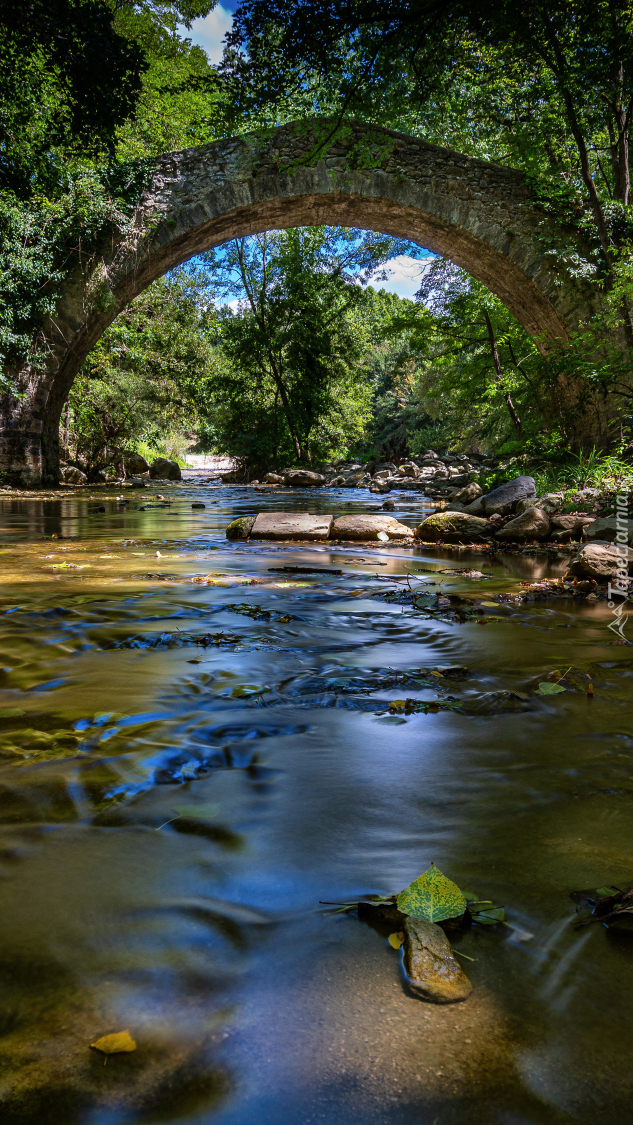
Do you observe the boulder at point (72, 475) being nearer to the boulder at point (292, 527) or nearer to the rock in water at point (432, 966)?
the boulder at point (292, 527)

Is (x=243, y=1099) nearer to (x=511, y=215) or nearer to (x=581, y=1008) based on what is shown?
(x=581, y=1008)

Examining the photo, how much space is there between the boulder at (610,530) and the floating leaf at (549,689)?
3.41 metres

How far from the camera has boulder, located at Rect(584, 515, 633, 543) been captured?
5.21 metres

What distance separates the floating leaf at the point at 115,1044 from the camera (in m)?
0.79

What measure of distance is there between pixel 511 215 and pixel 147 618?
42.6 feet

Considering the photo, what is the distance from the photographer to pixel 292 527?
6898mm

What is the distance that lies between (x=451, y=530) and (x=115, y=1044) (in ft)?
20.8

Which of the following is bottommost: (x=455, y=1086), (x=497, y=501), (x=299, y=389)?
(x=455, y=1086)

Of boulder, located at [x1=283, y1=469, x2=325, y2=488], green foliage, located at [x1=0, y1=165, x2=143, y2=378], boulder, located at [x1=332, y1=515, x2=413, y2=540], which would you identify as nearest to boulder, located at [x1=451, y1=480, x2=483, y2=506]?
boulder, located at [x1=332, y1=515, x2=413, y2=540]

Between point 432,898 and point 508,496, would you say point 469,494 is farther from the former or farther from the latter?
point 432,898

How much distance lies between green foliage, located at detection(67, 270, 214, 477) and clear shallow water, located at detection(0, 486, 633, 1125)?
51.3 feet

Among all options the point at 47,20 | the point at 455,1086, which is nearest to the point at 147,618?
the point at 455,1086

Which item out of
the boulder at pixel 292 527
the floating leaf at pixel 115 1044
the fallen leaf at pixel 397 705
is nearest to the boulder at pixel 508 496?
the boulder at pixel 292 527

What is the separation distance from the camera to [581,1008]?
87cm
